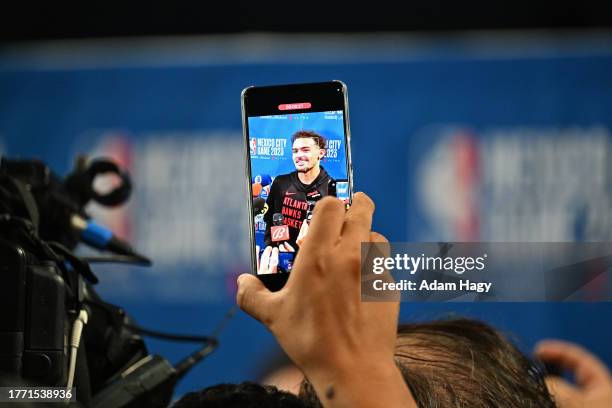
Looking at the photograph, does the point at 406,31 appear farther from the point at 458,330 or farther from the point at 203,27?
the point at 458,330

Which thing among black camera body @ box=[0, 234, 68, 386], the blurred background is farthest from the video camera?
the blurred background

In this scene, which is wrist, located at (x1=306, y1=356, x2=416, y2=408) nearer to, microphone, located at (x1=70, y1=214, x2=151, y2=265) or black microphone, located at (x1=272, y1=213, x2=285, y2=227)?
black microphone, located at (x1=272, y1=213, x2=285, y2=227)

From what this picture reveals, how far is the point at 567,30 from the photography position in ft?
5.93

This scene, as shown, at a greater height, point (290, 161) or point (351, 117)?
point (351, 117)

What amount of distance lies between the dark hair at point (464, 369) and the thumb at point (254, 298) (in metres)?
0.09

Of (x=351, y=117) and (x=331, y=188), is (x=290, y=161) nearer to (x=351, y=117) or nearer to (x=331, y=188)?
(x=331, y=188)

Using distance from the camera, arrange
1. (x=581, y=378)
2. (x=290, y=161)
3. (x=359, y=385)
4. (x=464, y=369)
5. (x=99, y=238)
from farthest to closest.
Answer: (x=581, y=378)
(x=99, y=238)
(x=464, y=369)
(x=290, y=161)
(x=359, y=385)

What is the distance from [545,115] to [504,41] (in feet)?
0.62

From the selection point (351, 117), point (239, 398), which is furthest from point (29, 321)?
point (351, 117)

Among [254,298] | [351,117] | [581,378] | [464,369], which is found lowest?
[581,378]

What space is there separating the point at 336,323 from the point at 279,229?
12 centimetres

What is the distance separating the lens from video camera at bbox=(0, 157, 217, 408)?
1.76 ft

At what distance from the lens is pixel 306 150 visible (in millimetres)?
560

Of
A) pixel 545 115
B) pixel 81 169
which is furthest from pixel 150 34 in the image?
pixel 81 169
